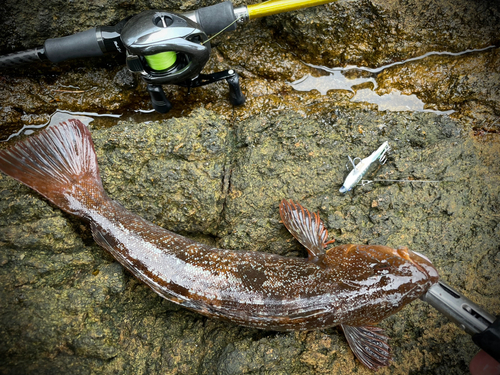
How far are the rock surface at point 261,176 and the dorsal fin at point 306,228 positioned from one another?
15 cm

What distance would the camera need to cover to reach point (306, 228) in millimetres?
3230

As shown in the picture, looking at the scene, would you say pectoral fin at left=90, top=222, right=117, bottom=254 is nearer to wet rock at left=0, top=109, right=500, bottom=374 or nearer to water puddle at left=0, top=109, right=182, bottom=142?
wet rock at left=0, top=109, right=500, bottom=374

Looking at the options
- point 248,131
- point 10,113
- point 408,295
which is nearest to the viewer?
point 408,295

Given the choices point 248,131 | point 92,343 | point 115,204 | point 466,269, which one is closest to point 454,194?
point 466,269

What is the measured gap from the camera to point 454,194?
338 cm

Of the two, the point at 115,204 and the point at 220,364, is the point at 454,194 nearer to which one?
the point at 220,364

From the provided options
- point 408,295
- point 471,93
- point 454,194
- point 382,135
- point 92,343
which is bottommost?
point 92,343

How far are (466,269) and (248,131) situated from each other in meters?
2.44

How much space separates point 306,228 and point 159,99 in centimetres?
190

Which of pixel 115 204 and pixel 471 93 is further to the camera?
pixel 471 93

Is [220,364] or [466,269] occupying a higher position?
[466,269]

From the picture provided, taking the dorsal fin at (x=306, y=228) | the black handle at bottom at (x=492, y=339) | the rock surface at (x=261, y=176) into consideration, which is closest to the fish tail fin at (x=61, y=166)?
the rock surface at (x=261, y=176)

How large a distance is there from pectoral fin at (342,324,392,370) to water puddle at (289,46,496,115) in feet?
7.43

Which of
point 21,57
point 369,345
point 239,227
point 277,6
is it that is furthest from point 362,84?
point 21,57
